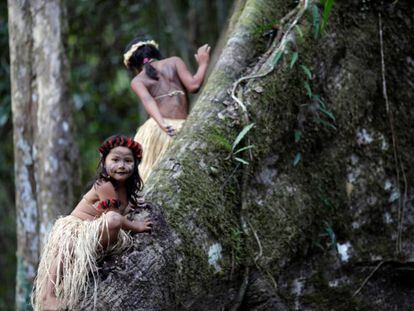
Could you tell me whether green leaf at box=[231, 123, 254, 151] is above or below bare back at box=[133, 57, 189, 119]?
below

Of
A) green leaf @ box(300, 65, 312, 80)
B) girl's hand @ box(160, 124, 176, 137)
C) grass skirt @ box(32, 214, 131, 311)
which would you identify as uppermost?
green leaf @ box(300, 65, 312, 80)

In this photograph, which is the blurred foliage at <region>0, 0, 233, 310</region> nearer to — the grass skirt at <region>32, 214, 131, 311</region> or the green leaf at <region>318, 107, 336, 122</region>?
the green leaf at <region>318, 107, 336, 122</region>

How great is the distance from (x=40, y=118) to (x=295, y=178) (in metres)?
2.70

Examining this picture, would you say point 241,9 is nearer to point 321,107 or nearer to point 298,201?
point 321,107

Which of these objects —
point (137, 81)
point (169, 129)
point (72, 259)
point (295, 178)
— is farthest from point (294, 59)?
point (72, 259)

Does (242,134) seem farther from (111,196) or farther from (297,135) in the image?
(111,196)

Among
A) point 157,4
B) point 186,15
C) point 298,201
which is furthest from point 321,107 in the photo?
point 186,15

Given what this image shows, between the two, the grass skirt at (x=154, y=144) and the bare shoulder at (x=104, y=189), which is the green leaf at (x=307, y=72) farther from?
the bare shoulder at (x=104, y=189)

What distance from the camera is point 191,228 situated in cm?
336

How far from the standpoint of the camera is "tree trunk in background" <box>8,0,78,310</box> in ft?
19.1

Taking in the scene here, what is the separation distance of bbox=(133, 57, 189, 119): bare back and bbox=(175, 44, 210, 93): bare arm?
0.04 meters

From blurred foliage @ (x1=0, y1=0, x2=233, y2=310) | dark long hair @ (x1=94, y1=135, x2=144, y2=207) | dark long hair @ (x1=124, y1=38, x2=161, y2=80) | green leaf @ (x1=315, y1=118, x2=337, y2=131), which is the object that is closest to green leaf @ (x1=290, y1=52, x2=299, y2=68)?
green leaf @ (x1=315, y1=118, x2=337, y2=131)

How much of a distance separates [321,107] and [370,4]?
87 centimetres

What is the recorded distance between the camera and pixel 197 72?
466 cm
